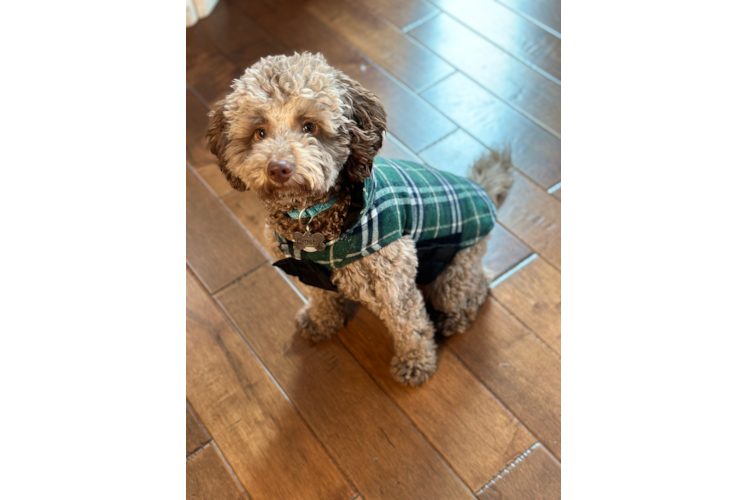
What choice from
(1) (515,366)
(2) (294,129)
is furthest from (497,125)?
(2) (294,129)

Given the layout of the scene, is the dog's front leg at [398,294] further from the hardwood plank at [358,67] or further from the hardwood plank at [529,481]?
the hardwood plank at [358,67]

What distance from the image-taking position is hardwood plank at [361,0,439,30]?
293 cm

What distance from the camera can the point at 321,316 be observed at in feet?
6.31

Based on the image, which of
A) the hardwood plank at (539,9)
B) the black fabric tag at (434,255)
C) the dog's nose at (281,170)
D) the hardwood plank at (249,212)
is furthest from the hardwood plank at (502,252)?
the hardwood plank at (539,9)

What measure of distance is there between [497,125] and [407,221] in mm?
1117

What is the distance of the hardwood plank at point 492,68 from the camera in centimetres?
253

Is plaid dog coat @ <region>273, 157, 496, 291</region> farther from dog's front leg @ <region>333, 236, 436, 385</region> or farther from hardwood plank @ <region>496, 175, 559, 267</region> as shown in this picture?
hardwood plank @ <region>496, 175, 559, 267</region>

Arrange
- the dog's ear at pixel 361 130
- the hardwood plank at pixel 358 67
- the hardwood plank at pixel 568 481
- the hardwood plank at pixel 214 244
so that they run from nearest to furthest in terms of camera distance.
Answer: the dog's ear at pixel 361 130 → the hardwood plank at pixel 568 481 → the hardwood plank at pixel 214 244 → the hardwood plank at pixel 358 67

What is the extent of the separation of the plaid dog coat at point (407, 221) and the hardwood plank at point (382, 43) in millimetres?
1095

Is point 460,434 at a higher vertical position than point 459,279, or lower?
lower
